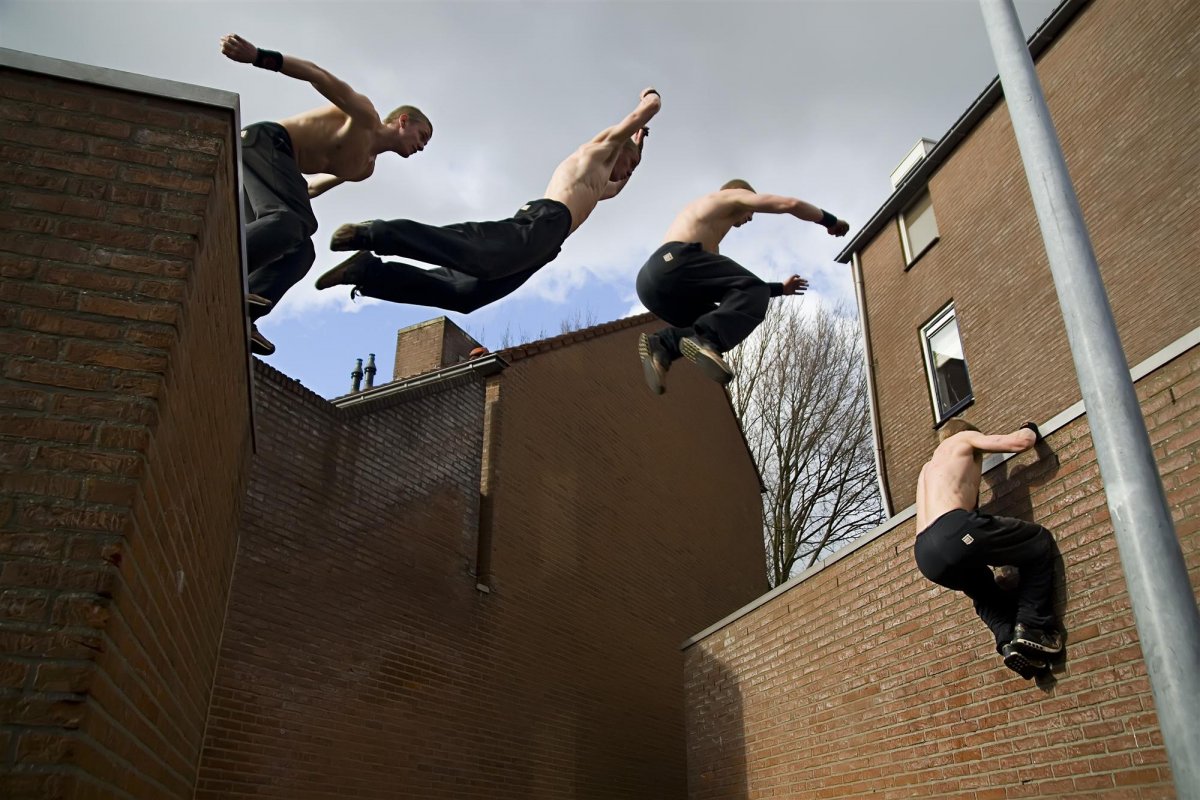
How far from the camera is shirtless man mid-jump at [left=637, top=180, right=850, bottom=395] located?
5.61 metres

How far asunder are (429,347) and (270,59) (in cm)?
1214

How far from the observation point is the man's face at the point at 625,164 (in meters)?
5.41

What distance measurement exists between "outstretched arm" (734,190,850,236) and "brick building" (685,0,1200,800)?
66.7 inches

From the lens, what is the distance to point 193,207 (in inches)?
119

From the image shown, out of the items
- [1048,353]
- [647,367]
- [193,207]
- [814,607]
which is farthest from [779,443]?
[193,207]

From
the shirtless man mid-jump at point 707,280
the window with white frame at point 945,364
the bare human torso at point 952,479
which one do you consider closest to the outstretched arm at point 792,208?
the shirtless man mid-jump at point 707,280

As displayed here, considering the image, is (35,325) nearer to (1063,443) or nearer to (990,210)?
(1063,443)

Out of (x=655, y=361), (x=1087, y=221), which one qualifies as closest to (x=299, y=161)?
(x=655, y=361)

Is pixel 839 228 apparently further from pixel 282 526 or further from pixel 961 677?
pixel 282 526

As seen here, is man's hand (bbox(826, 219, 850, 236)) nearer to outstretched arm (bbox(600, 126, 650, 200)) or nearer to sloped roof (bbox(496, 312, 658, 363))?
outstretched arm (bbox(600, 126, 650, 200))

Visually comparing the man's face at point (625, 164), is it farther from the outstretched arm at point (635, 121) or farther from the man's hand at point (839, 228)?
the man's hand at point (839, 228)

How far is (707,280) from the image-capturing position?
226 inches

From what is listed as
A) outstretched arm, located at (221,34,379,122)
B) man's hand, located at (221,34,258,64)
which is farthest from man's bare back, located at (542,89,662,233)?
man's hand, located at (221,34,258,64)

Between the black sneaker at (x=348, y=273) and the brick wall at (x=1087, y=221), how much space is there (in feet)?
25.4
